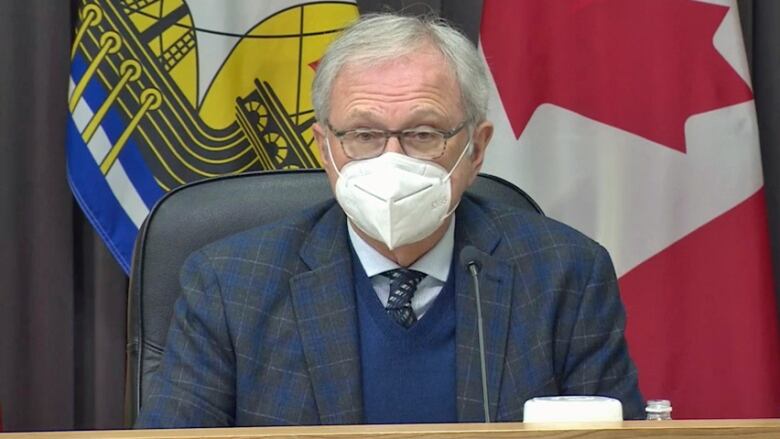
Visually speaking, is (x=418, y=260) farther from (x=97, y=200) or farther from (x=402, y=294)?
(x=97, y=200)

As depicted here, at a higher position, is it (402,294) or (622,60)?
(622,60)

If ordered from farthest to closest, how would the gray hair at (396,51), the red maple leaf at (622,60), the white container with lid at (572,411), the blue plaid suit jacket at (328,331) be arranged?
1. the red maple leaf at (622,60)
2. the gray hair at (396,51)
3. the blue plaid suit jacket at (328,331)
4. the white container with lid at (572,411)

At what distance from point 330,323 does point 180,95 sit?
38.2 inches

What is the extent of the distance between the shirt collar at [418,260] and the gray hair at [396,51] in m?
0.22

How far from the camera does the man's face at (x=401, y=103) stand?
2010mm

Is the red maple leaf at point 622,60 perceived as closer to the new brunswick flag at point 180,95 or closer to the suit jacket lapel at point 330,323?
the new brunswick flag at point 180,95

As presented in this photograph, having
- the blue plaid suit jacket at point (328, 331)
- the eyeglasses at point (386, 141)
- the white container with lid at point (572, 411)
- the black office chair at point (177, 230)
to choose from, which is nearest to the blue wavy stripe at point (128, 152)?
the black office chair at point (177, 230)

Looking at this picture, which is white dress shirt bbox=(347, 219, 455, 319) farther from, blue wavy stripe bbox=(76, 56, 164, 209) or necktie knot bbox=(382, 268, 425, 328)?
blue wavy stripe bbox=(76, 56, 164, 209)

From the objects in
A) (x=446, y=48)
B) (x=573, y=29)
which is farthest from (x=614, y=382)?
(x=573, y=29)

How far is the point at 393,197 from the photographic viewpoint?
1.94 meters

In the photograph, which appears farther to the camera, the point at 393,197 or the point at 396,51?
the point at 396,51

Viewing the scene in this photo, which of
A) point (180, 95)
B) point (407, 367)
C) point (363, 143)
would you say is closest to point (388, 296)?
point (407, 367)

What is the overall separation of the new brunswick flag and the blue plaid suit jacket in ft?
2.28

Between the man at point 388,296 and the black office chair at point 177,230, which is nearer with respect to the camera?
the man at point 388,296
